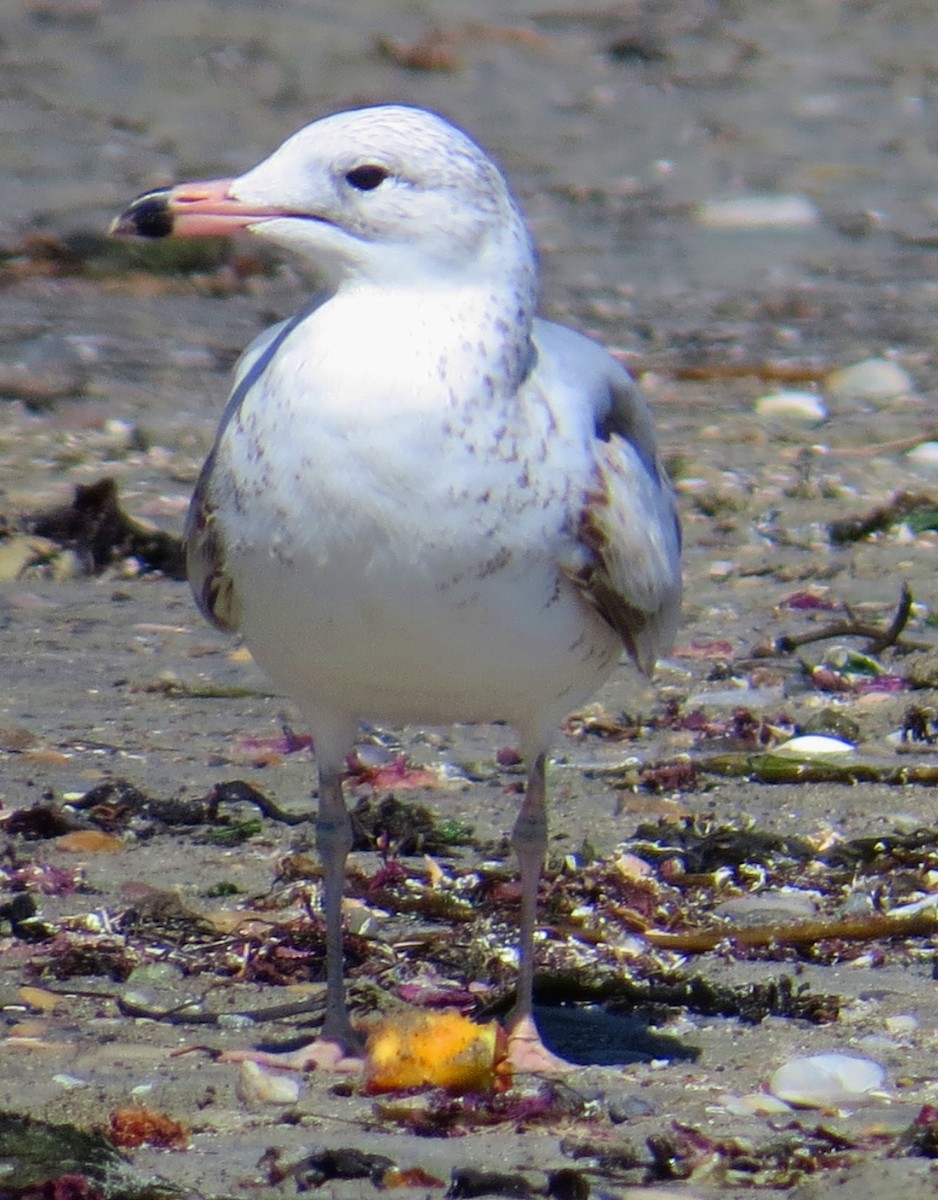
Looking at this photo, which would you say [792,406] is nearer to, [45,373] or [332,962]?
[45,373]

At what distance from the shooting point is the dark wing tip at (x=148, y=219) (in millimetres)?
A: 3938

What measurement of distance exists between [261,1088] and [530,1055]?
0.54m

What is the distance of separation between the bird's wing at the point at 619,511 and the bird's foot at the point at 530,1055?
2.48 ft

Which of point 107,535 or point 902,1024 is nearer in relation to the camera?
point 902,1024

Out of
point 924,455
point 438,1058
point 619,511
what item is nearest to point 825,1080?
point 438,1058

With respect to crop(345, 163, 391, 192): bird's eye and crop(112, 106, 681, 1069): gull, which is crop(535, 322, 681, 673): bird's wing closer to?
crop(112, 106, 681, 1069): gull

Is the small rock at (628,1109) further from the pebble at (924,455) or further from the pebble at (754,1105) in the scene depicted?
the pebble at (924,455)

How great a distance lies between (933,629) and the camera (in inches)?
257

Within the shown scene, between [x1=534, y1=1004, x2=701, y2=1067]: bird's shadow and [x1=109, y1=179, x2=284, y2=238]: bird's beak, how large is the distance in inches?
62.9

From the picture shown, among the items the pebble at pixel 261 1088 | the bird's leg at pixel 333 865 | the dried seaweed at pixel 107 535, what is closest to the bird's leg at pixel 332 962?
the bird's leg at pixel 333 865

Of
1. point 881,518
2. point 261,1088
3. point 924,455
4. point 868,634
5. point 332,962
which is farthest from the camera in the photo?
point 924,455

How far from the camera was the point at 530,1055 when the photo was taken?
12.9 ft

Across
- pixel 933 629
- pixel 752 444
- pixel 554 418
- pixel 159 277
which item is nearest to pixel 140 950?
pixel 554 418

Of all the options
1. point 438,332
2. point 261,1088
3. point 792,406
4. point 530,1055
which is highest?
point 438,332
